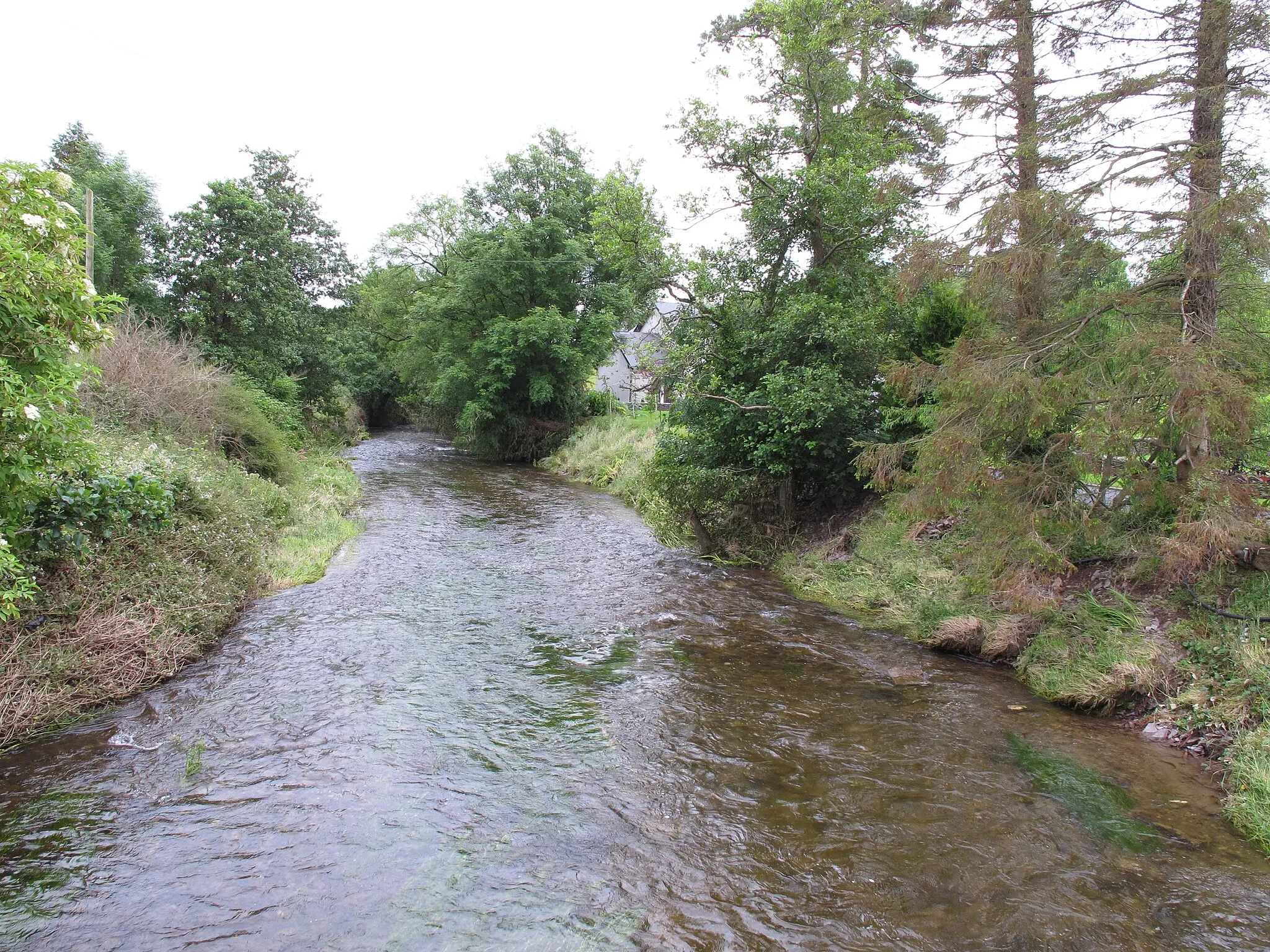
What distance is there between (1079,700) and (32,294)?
31.5 ft

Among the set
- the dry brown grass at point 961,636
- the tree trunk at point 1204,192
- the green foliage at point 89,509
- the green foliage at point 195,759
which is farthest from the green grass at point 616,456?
the green foliage at point 195,759

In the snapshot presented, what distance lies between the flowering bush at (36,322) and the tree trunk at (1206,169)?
31.2 feet

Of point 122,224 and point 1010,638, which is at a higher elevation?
point 122,224

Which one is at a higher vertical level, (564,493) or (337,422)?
(337,422)

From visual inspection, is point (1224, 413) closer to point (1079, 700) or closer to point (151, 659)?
point (1079, 700)

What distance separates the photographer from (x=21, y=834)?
476cm

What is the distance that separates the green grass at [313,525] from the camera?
1123cm

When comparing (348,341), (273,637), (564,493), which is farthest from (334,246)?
(273,637)

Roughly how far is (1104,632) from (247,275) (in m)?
22.9

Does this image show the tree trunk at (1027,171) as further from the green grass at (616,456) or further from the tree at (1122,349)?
the green grass at (616,456)

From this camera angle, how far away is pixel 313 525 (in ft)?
45.8

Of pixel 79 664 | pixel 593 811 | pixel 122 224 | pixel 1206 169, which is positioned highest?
pixel 122 224

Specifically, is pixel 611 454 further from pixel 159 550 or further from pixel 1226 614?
pixel 1226 614

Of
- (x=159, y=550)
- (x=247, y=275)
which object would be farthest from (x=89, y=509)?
(x=247, y=275)
